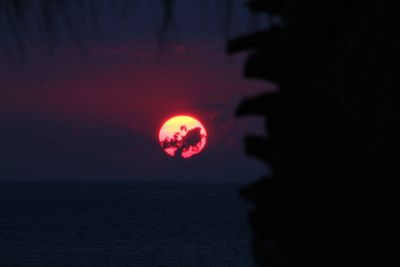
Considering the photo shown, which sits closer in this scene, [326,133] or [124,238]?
[326,133]

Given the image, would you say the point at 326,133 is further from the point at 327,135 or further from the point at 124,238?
the point at 124,238

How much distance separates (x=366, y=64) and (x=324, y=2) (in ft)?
1.36

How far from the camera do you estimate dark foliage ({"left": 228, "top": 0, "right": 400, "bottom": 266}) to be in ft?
7.35

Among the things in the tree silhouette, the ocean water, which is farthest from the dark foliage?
the ocean water

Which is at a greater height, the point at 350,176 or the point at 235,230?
the point at 235,230

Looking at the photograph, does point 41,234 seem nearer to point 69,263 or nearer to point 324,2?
point 69,263

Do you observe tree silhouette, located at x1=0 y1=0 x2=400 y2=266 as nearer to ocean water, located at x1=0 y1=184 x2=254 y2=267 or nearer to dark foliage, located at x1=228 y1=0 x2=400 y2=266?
dark foliage, located at x1=228 y1=0 x2=400 y2=266

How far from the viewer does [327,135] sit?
8.00ft

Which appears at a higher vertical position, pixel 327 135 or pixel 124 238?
pixel 124 238

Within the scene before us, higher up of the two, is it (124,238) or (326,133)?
(124,238)

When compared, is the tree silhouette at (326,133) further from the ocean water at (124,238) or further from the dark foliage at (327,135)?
the ocean water at (124,238)

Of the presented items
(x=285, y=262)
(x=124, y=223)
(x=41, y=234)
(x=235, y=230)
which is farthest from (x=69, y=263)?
(x=285, y=262)

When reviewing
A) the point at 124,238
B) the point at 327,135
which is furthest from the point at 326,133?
the point at 124,238

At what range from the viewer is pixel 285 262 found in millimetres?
2529
